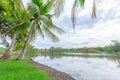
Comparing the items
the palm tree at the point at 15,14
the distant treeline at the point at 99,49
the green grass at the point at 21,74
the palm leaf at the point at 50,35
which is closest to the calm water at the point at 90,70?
the palm leaf at the point at 50,35

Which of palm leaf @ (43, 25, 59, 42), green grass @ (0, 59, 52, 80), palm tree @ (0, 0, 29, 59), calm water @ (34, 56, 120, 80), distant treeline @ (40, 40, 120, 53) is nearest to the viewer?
green grass @ (0, 59, 52, 80)

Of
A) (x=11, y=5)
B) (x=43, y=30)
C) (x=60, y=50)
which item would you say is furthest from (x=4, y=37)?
(x=60, y=50)

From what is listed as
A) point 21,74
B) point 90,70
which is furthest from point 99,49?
point 21,74

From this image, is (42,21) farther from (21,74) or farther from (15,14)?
(21,74)

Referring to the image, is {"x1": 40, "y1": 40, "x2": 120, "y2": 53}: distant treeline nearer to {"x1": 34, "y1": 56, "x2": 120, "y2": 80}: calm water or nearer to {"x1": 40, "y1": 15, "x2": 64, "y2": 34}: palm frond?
{"x1": 34, "y1": 56, "x2": 120, "y2": 80}: calm water

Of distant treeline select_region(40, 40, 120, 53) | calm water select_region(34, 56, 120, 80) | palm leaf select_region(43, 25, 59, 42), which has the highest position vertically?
distant treeline select_region(40, 40, 120, 53)

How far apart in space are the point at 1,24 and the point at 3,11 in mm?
2051

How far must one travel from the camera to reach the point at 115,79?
1552 centimetres

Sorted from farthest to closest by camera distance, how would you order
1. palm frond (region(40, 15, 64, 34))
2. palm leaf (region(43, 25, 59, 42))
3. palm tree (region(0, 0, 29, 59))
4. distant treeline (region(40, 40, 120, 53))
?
distant treeline (region(40, 40, 120, 53))
palm leaf (region(43, 25, 59, 42))
palm frond (region(40, 15, 64, 34))
palm tree (region(0, 0, 29, 59))

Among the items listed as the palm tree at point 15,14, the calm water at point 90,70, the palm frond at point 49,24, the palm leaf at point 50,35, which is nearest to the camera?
the calm water at point 90,70

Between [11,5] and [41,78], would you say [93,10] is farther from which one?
[11,5]

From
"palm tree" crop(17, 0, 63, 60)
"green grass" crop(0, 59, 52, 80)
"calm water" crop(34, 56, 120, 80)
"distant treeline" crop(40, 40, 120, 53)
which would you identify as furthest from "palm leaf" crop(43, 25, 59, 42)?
"distant treeline" crop(40, 40, 120, 53)

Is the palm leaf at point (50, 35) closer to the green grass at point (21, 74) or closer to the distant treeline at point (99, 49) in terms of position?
the green grass at point (21, 74)

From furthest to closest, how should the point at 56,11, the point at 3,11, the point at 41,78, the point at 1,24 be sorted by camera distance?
the point at 1,24 < the point at 3,11 < the point at 41,78 < the point at 56,11
